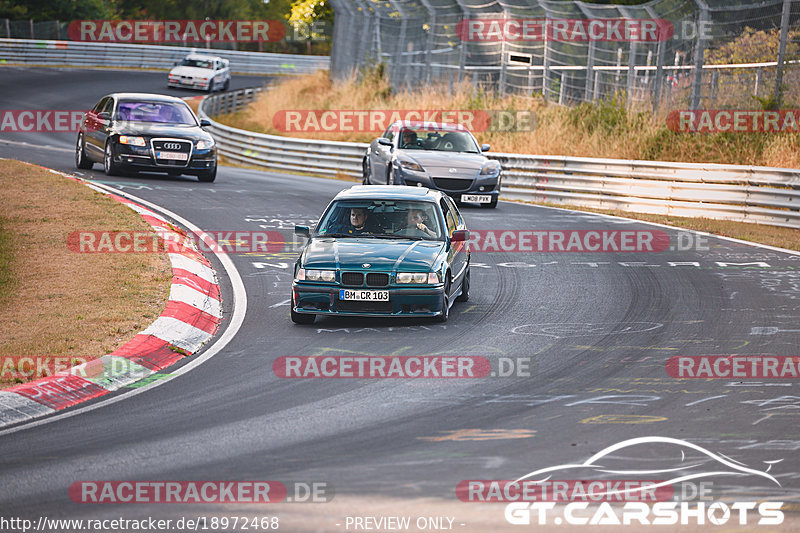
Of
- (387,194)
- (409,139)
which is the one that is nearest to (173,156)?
(409,139)

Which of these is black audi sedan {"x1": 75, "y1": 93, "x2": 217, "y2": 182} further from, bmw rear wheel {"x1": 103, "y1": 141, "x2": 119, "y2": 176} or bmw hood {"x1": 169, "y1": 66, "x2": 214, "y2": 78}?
bmw hood {"x1": 169, "y1": 66, "x2": 214, "y2": 78}

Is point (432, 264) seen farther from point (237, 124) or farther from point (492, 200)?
point (237, 124)

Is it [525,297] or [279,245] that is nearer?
[525,297]

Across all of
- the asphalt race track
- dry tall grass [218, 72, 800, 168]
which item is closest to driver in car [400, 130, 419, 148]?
dry tall grass [218, 72, 800, 168]

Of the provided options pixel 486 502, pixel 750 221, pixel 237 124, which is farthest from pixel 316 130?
pixel 486 502

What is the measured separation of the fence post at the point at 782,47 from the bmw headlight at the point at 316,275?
1508 cm

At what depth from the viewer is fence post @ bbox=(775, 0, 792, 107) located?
2200 centimetres

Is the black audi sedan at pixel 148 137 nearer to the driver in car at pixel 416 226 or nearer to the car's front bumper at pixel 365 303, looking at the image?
the driver in car at pixel 416 226

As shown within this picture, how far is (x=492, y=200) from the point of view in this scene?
71.1 ft

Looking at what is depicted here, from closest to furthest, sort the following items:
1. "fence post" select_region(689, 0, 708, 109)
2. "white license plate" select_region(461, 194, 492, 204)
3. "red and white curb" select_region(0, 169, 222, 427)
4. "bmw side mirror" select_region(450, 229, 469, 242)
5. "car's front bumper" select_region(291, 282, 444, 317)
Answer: "red and white curb" select_region(0, 169, 222, 427) → "car's front bumper" select_region(291, 282, 444, 317) → "bmw side mirror" select_region(450, 229, 469, 242) → "white license plate" select_region(461, 194, 492, 204) → "fence post" select_region(689, 0, 708, 109)

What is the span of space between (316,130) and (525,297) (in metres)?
26.8

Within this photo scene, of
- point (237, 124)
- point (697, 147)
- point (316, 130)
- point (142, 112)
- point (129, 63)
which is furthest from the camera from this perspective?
point (129, 63)

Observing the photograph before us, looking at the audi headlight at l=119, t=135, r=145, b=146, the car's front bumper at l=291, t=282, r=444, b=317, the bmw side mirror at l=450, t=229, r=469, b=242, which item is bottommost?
the audi headlight at l=119, t=135, r=145, b=146

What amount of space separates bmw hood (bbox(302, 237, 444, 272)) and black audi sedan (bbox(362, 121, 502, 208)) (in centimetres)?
947
